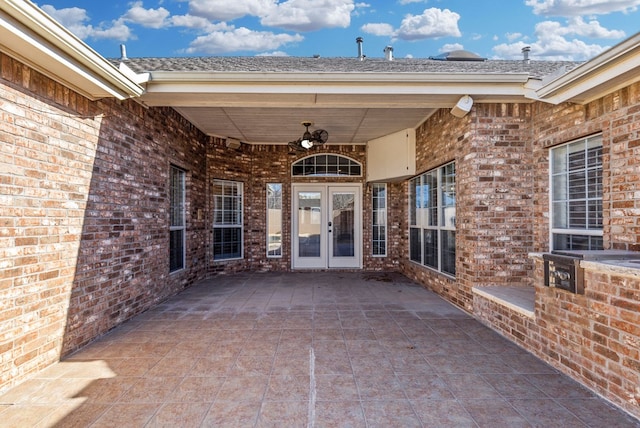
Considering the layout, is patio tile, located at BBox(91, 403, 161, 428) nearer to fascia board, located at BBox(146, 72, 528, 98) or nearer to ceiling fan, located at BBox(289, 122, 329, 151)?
fascia board, located at BBox(146, 72, 528, 98)

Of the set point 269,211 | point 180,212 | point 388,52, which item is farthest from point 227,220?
point 388,52

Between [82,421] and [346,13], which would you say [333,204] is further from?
[82,421]

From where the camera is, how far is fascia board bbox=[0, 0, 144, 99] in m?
2.12

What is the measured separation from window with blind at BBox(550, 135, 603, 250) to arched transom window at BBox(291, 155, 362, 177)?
14.5 ft

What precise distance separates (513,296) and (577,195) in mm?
1325

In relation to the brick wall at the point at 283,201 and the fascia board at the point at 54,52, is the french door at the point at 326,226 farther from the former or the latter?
the fascia board at the point at 54,52

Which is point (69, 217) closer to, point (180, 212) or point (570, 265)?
point (180, 212)

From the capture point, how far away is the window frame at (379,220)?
7.78 m

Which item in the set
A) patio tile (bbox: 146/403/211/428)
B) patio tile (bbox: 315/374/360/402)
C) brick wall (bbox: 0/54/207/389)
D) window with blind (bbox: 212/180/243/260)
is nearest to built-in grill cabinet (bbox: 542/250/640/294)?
patio tile (bbox: 315/374/360/402)

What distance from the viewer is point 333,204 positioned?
7820 millimetres

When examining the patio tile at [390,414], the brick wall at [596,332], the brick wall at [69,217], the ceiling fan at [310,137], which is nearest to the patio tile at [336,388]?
the patio tile at [390,414]

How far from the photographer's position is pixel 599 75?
9.23 ft

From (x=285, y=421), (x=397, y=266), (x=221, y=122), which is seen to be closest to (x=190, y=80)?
(x=221, y=122)

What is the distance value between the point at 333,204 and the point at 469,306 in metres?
4.20
